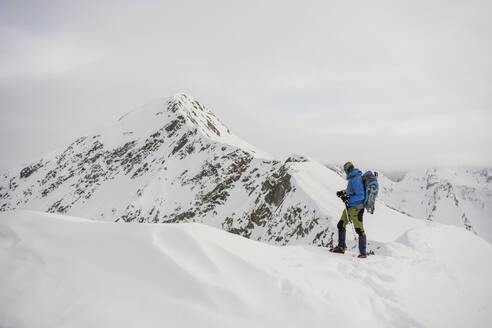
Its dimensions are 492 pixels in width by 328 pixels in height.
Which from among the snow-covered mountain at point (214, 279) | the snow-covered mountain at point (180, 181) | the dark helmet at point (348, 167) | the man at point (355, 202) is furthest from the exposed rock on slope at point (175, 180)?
the snow-covered mountain at point (214, 279)

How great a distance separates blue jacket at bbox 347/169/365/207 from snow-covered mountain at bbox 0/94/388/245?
64.7ft

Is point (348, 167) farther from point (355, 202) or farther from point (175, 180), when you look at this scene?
point (175, 180)

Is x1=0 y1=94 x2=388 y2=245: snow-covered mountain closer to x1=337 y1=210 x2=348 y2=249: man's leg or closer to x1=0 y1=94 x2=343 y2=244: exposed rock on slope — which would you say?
x1=0 y1=94 x2=343 y2=244: exposed rock on slope

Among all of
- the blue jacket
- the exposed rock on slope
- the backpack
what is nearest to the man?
the blue jacket

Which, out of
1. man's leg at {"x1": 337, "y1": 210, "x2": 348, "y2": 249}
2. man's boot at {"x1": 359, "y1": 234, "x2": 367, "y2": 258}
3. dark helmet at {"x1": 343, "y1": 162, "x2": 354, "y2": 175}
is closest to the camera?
man's boot at {"x1": 359, "y1": 234, "x2": 367, "y2": 258}

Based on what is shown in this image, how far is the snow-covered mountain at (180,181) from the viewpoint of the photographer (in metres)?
38.4

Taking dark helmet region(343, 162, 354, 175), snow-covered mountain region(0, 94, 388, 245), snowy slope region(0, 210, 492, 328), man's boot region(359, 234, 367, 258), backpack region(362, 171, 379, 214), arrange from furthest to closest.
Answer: snow-covered mountain region(0, 94, 388, 245)
dark helmet region(343, 162, 354, 175)
backpack region(362, 171, 379, 214)
man's boot region(359, 234, 367, 258)
snowy slope region(0, 210, 492, 328)

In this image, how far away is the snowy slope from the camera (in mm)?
3314

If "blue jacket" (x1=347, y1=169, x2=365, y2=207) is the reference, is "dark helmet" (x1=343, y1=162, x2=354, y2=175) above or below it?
above

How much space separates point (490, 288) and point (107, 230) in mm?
7766

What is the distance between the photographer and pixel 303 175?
4203 centimetres

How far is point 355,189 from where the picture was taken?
7.93 metres

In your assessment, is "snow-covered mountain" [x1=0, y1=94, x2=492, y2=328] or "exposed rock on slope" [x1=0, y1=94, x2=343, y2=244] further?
"exposed rock on slope" [x1=0, y1=94, x2=343, y2=244]

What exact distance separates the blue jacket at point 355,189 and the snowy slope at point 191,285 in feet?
7.37
